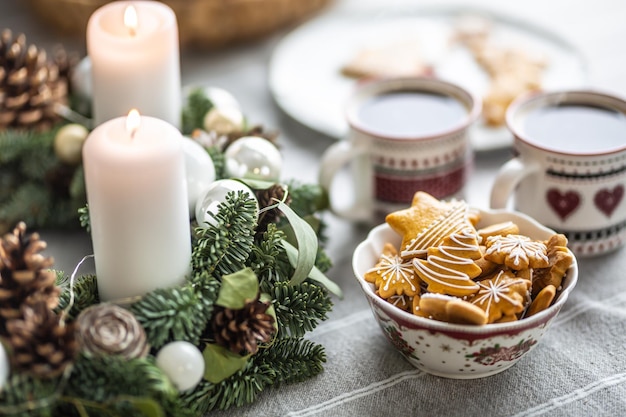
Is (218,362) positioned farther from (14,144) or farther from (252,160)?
(14,144)

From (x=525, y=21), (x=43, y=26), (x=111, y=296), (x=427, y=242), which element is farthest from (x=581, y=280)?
(x=43, y=26)

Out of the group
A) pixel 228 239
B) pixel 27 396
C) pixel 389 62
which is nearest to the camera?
pixel 27 396

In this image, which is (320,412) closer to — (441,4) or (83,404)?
(83,404)

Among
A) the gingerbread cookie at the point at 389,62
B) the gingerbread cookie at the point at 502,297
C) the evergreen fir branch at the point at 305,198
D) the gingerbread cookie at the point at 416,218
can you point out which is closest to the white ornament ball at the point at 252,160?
the evergreen fir branch at the point at 305,198

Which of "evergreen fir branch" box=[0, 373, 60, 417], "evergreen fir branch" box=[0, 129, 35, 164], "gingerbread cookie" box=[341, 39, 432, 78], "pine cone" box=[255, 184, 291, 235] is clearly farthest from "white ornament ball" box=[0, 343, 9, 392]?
"gingerbread cookie" box=[341, 39, 432, 78]

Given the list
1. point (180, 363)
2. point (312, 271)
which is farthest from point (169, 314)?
point (312, 271)

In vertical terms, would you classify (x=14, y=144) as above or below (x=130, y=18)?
below
